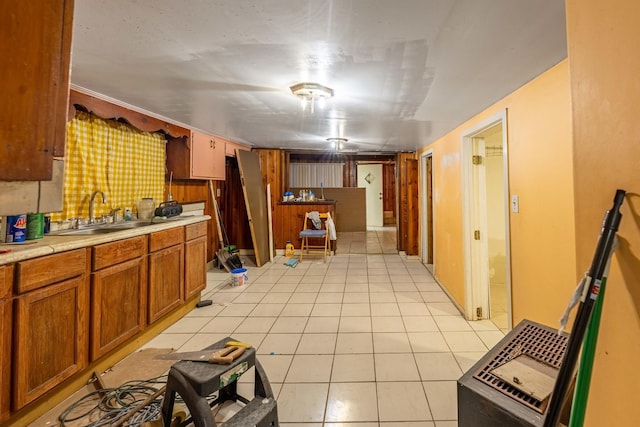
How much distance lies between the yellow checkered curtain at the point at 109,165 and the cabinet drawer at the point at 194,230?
2.16 ft

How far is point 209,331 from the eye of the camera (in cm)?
248

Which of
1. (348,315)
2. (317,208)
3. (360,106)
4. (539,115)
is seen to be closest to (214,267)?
(317,208)

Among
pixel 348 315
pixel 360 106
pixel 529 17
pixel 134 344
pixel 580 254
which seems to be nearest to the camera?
pixel 580 254

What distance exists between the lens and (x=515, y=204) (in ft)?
6.23

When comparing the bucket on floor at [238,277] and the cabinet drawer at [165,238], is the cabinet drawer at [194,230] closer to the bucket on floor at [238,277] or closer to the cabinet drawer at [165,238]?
the cabinet drawer at [165,238]

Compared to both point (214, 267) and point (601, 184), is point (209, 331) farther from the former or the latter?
point (601, 184)

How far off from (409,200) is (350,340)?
330 cm

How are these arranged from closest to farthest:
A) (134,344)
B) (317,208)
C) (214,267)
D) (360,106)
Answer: (134,344) → (360,106) → (214,267) → (317,208)

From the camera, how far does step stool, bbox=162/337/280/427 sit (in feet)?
3.79

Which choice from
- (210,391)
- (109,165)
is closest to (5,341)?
(210,391)

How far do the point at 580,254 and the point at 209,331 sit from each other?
2609 millimetres

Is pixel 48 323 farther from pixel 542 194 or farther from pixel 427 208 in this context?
pixel 427 208

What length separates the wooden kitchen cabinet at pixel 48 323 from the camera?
1.35 m

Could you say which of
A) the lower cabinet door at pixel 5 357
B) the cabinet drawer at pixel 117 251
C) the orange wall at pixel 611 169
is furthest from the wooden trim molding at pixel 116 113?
the orange wall at pixel 611 169
